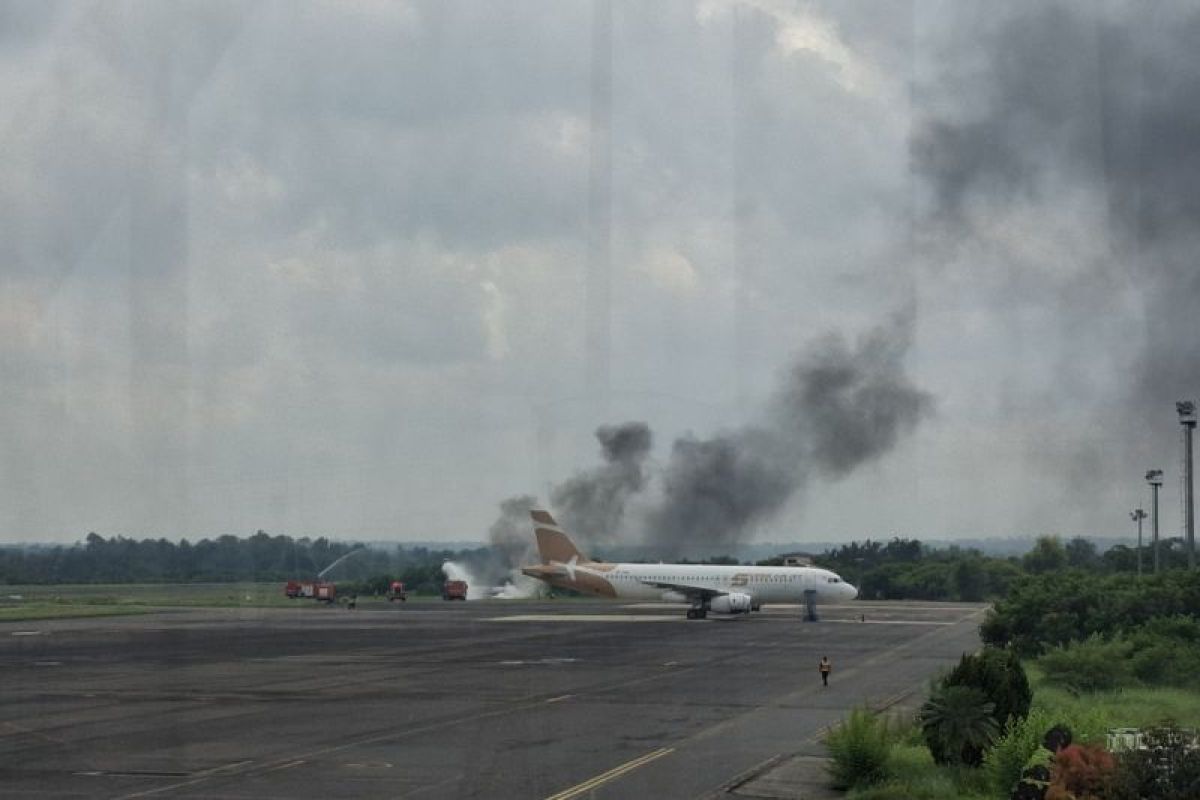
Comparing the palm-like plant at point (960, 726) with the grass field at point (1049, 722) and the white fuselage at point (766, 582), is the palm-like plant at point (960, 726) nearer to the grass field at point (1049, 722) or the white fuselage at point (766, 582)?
the grass field at point (1049, 722)

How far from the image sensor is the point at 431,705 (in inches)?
1572

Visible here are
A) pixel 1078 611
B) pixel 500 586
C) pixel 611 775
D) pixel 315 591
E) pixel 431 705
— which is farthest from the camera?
pixel 500 586

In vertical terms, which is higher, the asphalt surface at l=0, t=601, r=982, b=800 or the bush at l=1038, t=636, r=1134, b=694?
the bush at l=1038, t=636, r=1134, b=694

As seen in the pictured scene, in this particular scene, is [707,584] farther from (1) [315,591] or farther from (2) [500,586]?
(2) [500,586]

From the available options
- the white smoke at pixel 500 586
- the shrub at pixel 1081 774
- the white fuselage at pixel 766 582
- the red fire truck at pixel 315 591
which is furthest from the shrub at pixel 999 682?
the white smoke at pixel 500 586

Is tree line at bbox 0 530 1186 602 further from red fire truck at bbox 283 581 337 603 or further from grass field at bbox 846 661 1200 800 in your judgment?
grass field at bbox 846 661 1200 800

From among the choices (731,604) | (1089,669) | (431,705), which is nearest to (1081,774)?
(1089,669)

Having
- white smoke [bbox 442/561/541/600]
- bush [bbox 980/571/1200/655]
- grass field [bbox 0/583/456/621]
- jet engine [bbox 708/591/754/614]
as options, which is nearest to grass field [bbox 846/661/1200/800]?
bush [bbox 980/571/1200/655]

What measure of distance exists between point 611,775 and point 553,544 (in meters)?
84.7

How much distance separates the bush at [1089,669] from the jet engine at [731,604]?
178ft

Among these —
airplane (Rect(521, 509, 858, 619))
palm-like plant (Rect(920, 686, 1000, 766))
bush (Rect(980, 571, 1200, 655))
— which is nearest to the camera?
palm-like plant (Rect(920, 686, 1000, 766))

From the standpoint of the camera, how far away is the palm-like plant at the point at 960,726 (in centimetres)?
2577

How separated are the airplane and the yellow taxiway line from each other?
63.1 meters

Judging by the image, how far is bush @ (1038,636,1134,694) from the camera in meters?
38.5
